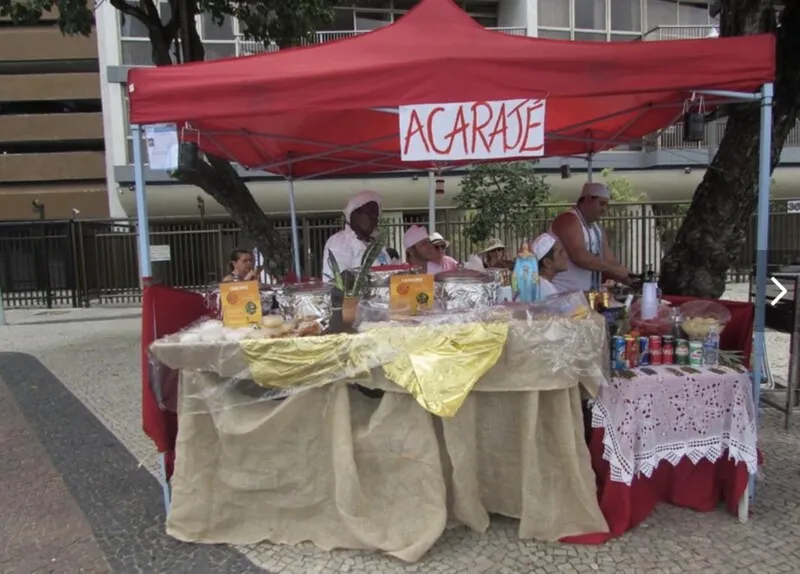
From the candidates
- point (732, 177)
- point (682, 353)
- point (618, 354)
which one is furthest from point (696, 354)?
point (732, 177)

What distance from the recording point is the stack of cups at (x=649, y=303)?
340 centimetres

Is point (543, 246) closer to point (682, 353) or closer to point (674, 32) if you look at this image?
point (682, 353)

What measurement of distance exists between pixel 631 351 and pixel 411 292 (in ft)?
3.89

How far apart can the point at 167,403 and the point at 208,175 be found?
178 inches

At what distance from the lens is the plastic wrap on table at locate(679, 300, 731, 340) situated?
10.5ft

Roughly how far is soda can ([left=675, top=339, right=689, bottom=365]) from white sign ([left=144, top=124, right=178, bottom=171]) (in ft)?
9.15

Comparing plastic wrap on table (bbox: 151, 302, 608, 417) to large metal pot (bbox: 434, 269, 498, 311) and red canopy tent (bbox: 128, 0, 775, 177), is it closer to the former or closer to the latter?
large metal pot (bbox: 434, 269, 498, 311)

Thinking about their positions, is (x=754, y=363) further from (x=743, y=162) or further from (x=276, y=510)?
(x=276, y=510)

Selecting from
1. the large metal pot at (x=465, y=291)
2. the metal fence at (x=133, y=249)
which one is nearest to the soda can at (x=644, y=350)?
the large metal pot at (x=465, y=291)

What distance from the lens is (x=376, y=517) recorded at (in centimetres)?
287

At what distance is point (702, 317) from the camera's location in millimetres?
3314

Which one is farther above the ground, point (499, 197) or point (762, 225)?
point (499, 197)

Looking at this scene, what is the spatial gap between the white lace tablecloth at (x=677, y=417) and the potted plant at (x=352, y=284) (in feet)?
4.44

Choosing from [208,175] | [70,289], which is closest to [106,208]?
[70,289]
